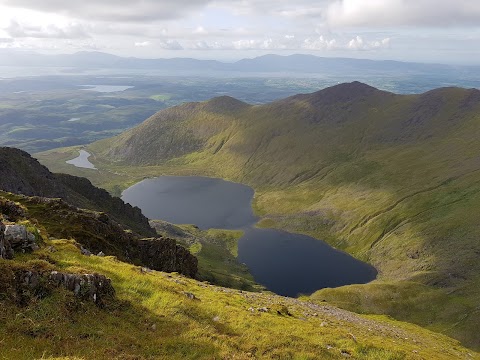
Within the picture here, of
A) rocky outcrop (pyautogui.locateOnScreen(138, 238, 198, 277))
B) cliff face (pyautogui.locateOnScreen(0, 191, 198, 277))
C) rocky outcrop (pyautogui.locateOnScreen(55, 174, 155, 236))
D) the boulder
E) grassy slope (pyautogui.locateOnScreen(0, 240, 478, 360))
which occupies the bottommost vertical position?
rocky outcrop (pyautogui.locateOnScreen(55, 174, 155, 236))

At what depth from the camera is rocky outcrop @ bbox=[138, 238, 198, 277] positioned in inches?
2896

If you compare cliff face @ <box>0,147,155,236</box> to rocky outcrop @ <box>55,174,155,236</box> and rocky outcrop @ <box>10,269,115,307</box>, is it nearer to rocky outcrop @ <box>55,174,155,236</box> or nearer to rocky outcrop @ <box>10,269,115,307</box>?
rocky outcrop @ <box>55,174,155,236</box>

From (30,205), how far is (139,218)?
290 ft


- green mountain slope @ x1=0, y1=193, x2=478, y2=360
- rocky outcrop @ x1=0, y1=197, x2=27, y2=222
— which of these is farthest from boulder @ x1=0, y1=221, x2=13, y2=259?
rocky outcrop @ x1=0, y1=197, x2=27, y2=222

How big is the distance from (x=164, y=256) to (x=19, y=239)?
4849cm

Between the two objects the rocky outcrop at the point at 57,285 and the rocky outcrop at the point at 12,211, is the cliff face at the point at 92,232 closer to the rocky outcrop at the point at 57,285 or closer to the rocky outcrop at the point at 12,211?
the rocky outcrop at the point at 12,211

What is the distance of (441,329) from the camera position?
10269 centimetres

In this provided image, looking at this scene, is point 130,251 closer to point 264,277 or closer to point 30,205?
point 30,205

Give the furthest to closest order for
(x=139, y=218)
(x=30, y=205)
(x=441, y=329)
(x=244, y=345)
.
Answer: (x=139, y=218), (x=441, y=329), (x=30, y=205), (x=244, y=345)

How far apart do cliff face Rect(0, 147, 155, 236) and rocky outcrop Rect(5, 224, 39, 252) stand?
80.1m

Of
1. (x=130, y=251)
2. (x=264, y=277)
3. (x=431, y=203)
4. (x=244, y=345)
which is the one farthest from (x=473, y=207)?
(x=244, y=345)

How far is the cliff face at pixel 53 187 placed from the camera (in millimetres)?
107125

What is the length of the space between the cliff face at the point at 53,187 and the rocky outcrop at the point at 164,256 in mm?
45308

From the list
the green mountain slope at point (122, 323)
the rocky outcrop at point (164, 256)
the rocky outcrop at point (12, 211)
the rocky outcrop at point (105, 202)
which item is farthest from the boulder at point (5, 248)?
the rocky outcrop at point (105, 202)
